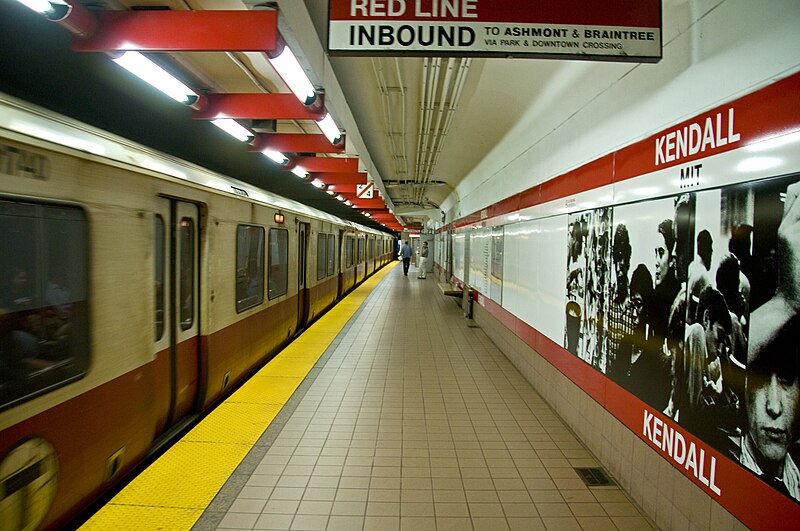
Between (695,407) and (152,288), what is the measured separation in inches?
128

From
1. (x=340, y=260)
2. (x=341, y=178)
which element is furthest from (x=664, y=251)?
(x=340, y=260)

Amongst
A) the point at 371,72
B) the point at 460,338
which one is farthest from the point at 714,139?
the point at 460,338

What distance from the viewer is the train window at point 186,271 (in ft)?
10.9

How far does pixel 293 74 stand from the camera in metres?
3.34

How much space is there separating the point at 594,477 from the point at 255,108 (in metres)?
4.63

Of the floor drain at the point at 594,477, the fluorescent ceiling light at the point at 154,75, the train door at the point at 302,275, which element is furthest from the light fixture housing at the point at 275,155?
the floor drain at the point at 594,477

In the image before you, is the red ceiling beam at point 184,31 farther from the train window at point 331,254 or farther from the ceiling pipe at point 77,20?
the train window at point 331,254

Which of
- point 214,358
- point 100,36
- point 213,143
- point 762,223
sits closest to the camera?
point 762,223

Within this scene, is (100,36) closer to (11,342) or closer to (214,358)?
(11,342)

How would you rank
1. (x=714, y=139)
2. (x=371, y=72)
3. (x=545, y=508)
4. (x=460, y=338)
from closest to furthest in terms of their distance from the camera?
(x=714, y=139) → (x=545, y=508) → (x=371, y=72) → (x=460, y=338)

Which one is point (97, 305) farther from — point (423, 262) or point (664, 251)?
point (423, 262)

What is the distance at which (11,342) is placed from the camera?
1.83m

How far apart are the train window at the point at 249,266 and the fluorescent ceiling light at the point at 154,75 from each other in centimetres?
134

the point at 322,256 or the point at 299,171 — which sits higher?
the point at 299,171
